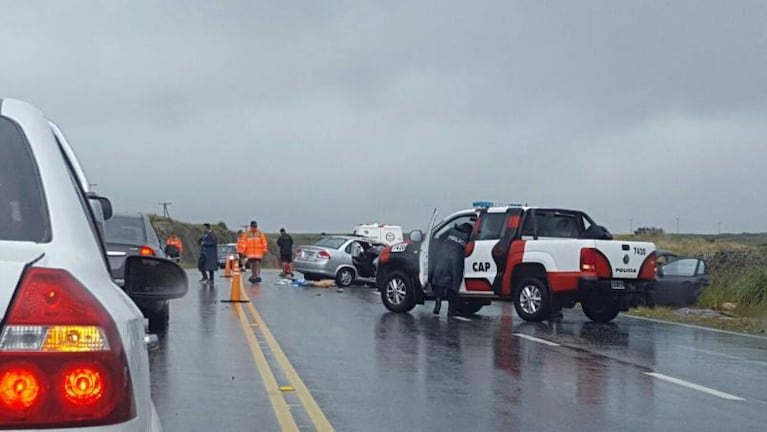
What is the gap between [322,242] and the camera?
3072cm

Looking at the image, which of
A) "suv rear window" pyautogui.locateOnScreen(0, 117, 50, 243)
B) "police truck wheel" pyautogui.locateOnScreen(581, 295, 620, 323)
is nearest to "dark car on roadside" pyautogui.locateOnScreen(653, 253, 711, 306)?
"police truck wheel" pyautogui.locateOnScreen(581, 295, 620, 323)

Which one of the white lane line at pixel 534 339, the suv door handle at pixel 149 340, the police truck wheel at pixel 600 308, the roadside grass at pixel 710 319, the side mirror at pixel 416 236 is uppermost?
the side mirror at pixel 416 236

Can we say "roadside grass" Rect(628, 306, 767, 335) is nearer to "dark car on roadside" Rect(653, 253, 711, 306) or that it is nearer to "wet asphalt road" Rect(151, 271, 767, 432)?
"dark car on roadside" Rect(653, 253, 711, 306)

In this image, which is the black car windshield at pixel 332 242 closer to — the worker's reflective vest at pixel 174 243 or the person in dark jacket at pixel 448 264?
the worker's reflective vest at pixel 174 243

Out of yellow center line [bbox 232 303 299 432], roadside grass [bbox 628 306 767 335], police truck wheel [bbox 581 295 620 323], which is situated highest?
police truck wheel [bbox 581 295 620 323]

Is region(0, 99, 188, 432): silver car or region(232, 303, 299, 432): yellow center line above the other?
region(0, 99, 188, 432): silver car

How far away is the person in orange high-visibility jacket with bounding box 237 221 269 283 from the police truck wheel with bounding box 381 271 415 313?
34.9ft

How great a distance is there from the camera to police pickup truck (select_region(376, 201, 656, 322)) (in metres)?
16.3

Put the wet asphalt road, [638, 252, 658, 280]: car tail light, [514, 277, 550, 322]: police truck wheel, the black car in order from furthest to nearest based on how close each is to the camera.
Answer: [638, 252, 658, 280]: car tail light, [514, 277, 550, 322]: police truck wheel, the black car, the wet asphalt road

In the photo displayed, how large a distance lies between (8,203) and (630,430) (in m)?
5.92

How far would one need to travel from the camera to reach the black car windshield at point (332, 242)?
29.9m

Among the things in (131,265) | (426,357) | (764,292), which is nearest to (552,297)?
(426,357)

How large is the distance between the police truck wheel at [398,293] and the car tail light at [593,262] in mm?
3410

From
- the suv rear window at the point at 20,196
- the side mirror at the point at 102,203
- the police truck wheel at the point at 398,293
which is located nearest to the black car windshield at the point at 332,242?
the police truck wheel at the point at 398,293
